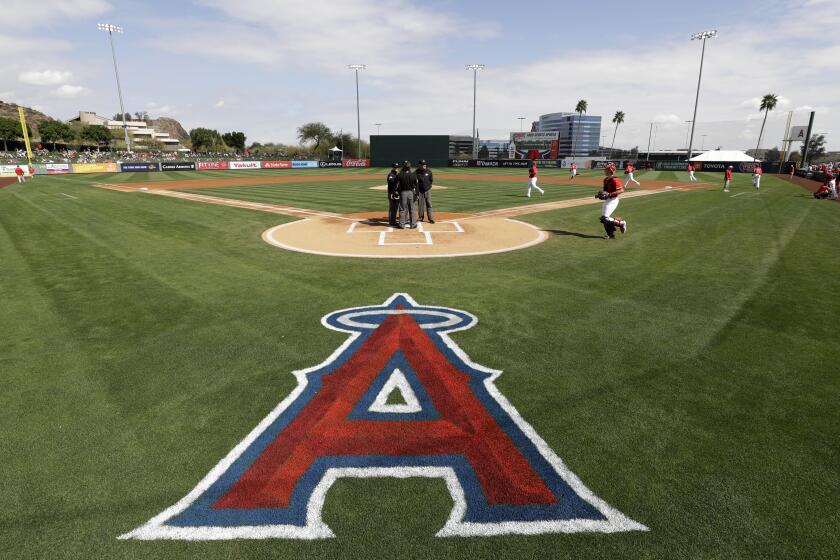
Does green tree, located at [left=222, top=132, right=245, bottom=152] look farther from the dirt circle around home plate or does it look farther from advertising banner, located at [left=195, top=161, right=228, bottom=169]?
the dirt circle around home plate

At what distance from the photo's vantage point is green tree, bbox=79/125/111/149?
112 m

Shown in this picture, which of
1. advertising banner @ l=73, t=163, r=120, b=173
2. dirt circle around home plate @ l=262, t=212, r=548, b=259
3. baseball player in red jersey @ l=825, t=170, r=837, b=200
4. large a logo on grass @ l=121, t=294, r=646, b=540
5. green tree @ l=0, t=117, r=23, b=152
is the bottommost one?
large a logo on grass @ l=121, t=294, r=646, b=540

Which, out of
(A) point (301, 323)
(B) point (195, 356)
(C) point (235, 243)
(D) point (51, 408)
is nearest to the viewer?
(D) point (51, 408)

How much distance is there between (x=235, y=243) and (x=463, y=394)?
32.8 feet

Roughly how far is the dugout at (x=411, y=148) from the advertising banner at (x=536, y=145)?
13.7 m

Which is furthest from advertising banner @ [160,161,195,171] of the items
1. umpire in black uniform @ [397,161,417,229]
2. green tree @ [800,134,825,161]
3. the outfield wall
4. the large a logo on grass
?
green tree @ [800,134,825,161]

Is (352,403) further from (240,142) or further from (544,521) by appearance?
(240,142)

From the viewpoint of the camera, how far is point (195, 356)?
5617 millimetres

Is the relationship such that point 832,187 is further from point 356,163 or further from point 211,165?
point 211,165

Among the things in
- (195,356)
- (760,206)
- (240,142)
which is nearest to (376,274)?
(195,356)

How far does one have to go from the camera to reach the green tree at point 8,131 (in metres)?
89.9

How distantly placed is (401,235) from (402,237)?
0.30 m

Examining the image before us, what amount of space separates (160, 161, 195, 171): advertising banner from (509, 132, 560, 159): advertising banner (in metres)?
48.3

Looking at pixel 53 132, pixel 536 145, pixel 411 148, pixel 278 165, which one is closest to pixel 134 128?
pixel 53 132
